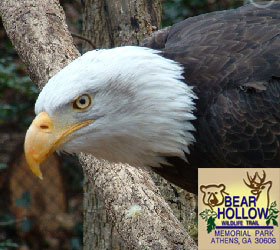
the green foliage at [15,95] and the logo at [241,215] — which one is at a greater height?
the green foliage at [15,95]

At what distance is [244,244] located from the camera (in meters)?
2.92

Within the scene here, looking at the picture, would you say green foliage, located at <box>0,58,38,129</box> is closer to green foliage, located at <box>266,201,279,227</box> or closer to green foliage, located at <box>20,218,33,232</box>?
green foliage, located at <box>20,218,33,232</box>

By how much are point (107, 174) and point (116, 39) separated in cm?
146

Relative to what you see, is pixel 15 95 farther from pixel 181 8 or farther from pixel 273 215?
pixel 273 215

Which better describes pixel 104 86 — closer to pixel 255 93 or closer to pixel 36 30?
pixel 255 93

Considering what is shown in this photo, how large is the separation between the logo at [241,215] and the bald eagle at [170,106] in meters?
0.24

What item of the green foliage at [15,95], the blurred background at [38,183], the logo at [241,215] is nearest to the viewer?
the logo at [241,215]

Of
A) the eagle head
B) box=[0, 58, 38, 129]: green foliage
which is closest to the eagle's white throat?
the eagle head

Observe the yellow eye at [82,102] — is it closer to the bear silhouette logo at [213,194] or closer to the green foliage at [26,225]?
the bear silhouette logo at [213,194]

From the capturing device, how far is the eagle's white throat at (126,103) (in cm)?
297

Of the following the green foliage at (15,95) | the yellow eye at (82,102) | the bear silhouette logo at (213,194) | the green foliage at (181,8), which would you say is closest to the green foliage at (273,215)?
the bear silhouette logo at (213,194)

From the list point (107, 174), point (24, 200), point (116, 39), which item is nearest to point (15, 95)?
point (24, 200)

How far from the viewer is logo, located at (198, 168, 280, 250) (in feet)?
9.59

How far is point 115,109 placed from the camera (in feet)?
10.1
